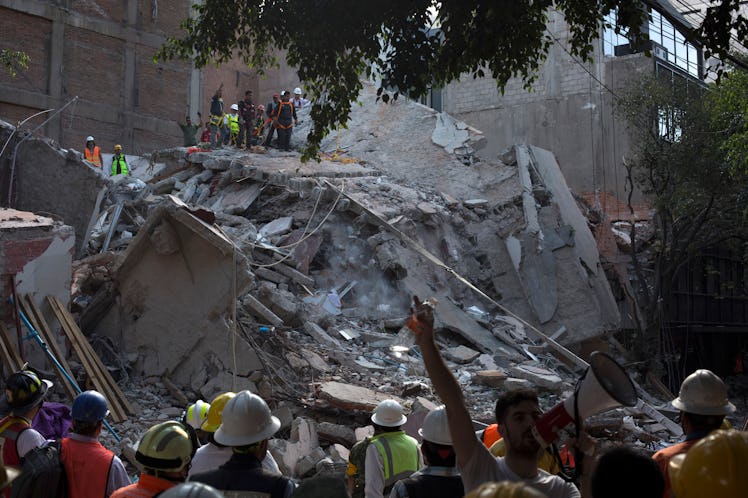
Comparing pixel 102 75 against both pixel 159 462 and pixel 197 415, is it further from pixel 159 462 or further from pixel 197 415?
pixel 159 462

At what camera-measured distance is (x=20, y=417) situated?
14.2 feet

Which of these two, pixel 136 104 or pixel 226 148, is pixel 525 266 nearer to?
pixel 226 148

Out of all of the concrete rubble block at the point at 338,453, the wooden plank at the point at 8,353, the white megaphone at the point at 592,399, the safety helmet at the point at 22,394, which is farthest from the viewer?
the wooden plank at the point at 8,353

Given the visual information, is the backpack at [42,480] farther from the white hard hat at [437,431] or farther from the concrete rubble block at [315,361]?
the concrete rubble block at [315,361]

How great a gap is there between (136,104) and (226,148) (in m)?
12.9

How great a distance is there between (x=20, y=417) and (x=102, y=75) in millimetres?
26466

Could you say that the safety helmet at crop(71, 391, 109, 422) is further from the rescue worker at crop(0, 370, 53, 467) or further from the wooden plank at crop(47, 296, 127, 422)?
the wooden plank at crop(47, 296, 127, 422)

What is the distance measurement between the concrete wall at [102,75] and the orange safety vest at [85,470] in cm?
2476

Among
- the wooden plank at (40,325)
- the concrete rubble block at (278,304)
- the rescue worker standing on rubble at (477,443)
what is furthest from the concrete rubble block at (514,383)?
the rescue worker standing on rubble at (477,443)

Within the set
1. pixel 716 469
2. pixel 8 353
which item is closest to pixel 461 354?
pixel 8 353

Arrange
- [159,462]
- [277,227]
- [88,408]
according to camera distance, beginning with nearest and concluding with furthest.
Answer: [159,462], [88,408], [277,227]

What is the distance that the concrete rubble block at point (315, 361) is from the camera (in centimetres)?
1000

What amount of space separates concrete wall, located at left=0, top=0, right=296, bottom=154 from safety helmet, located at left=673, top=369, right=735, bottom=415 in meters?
26.2

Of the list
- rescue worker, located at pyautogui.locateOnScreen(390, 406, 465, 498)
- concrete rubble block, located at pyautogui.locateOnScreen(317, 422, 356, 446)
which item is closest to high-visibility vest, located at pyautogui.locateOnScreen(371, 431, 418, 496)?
rescue worker, located at pyautogui.locateOnScreen(390, 406, 465, 498)
